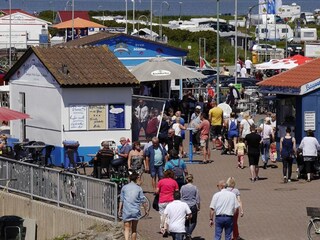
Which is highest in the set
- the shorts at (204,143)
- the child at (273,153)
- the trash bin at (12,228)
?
the shorts at (204,143)

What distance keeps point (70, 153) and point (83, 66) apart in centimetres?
347

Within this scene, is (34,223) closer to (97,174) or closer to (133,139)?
(97,174)

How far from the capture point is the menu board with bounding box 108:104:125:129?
3177 centimetres

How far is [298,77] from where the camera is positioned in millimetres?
32281

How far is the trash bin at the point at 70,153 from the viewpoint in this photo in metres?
29.9

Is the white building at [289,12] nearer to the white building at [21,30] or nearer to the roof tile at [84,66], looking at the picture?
the white building at [21,30]

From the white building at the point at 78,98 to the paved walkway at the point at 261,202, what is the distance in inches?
104

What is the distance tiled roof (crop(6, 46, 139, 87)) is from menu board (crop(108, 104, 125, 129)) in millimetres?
664

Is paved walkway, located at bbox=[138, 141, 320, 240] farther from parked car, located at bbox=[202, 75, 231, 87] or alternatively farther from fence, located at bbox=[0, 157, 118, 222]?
parked car, located at bbox=[202, 75, 231, 87]

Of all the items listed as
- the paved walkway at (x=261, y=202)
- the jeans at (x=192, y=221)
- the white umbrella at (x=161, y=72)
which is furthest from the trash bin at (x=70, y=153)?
the jeans at (x=192, y=221)

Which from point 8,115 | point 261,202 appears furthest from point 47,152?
point 261,202

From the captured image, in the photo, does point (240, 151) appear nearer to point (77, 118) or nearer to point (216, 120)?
point (216, 120)

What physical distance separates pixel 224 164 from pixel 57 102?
16.9ft

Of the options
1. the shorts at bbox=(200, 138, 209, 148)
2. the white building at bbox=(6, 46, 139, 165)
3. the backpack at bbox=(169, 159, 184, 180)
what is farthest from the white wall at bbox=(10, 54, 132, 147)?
the backpack at bbox=(169, 159, 184, 180)
